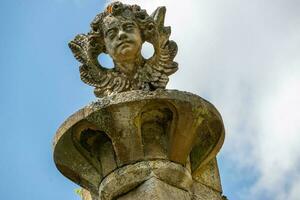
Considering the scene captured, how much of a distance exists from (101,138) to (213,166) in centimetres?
86

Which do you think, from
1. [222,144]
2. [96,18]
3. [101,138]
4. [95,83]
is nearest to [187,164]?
[222,144]

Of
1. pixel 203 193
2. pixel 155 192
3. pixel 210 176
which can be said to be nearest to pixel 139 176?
pixel 155 192

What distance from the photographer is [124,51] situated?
4359 mm

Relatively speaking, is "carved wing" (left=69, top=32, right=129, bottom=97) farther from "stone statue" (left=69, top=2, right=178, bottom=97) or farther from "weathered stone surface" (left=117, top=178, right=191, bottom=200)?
"weathered stone surface" (left=117, top=178, right=191, bottom=200)

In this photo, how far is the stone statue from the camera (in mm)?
4379

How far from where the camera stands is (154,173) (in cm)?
397

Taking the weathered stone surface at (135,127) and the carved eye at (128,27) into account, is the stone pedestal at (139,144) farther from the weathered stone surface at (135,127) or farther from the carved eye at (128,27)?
the carved eye at (128,27)

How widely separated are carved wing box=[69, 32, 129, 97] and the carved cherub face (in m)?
0.11

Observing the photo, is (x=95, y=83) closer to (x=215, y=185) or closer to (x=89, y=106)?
(x=89, y=106)

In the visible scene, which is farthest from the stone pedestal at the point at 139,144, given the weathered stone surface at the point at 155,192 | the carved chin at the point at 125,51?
the carved chin at the point at 125,51

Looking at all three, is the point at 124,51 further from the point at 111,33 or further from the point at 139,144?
the point at 139,144

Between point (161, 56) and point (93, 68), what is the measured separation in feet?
1.54

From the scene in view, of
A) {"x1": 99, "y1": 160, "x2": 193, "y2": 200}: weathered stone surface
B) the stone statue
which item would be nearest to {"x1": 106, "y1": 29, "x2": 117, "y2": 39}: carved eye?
the stone statue

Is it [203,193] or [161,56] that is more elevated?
[161,56]
